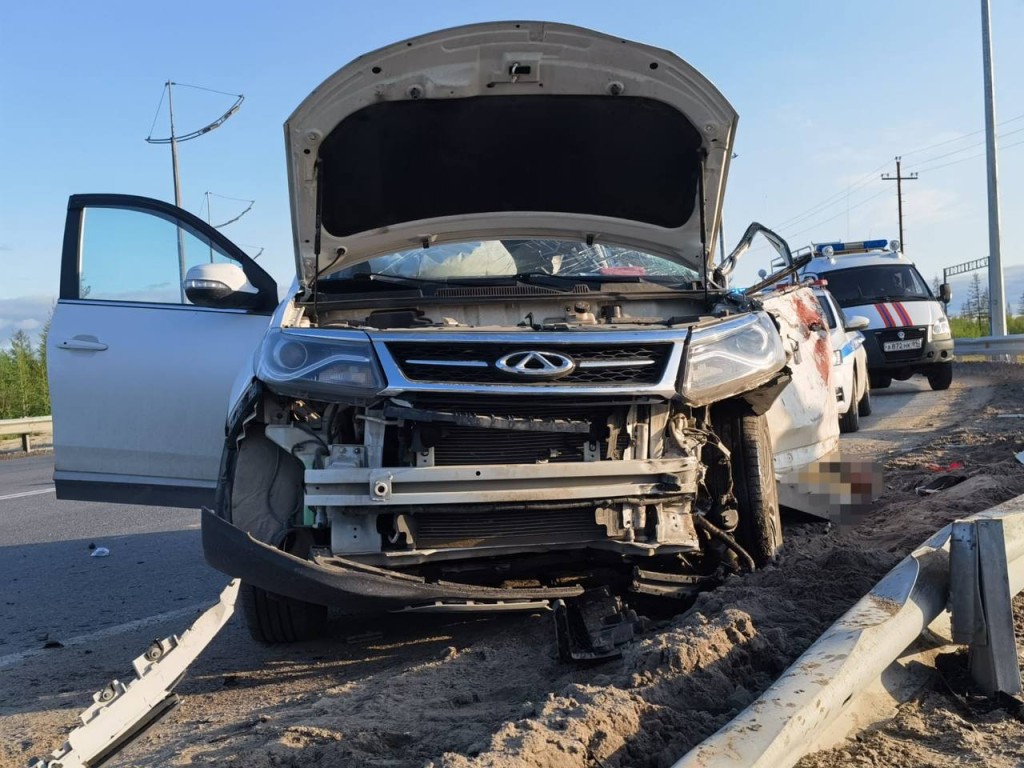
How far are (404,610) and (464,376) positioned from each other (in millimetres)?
832

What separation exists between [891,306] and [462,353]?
46.0 ft

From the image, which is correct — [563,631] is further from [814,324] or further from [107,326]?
[814,324]

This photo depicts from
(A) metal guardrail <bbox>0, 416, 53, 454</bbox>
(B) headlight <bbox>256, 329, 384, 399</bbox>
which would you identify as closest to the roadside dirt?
(B) headlight <bbox>256, 329, 384, 399</bbox>

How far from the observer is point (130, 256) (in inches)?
213

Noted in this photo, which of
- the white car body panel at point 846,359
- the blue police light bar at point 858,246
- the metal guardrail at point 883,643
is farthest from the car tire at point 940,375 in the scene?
the metal guardrail at point 883,643

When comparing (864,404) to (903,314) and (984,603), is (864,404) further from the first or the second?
(984,603)

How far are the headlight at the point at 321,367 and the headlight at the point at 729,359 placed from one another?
1106 millimetres

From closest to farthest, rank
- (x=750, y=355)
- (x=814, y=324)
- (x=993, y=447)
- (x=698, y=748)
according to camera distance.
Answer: (x=698, y=748) < (x=750, y=355) < (x=814, y=324) < (x=993, y=447)

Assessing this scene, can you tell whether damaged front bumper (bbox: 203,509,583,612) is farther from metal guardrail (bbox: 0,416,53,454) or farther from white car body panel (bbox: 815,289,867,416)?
metal guardrail (bbox: 0,416,53,454)

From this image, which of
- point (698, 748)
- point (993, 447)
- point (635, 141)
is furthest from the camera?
point (993, 447)

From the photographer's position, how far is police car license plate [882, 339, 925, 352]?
15.9m

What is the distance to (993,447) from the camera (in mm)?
8312

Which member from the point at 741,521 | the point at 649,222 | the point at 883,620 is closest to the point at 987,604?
the point at 883,620

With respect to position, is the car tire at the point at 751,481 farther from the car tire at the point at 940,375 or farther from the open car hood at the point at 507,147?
the car tire at the point at 940,375
